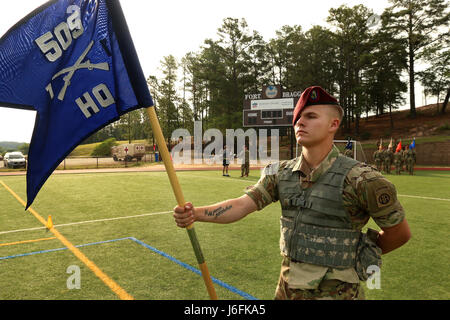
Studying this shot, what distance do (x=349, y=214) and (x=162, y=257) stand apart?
3.86 m

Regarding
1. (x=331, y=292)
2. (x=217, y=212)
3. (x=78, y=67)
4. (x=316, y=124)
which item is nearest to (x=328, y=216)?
(x=331, y=292)

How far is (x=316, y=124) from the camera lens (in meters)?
2.01

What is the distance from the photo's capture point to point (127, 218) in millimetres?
8047

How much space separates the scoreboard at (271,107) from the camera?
97.1 feet

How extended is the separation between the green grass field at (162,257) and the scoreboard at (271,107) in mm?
20958

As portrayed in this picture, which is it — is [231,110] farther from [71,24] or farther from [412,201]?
[71,24]

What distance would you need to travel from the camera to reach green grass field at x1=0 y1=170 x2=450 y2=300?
3887 mm

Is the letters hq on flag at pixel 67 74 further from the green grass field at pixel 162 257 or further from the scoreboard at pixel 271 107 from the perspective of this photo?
the scoreboard at pixel 271 107

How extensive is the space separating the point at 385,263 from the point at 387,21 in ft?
167

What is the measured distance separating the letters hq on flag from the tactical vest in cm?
122

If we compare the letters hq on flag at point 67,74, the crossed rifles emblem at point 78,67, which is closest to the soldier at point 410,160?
the letters hq on flag at point 67,74

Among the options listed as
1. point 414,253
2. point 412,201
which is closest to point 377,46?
point 412,201

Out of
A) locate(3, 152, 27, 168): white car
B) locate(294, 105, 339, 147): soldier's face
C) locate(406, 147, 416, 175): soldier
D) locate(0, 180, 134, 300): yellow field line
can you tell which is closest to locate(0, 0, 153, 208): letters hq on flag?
locate(294, 105, 339, 147): soldier's face

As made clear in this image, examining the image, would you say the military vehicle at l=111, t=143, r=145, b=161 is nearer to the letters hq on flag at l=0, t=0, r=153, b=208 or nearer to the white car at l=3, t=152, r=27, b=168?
the white car at l=3, t=152, r=27, b=168
